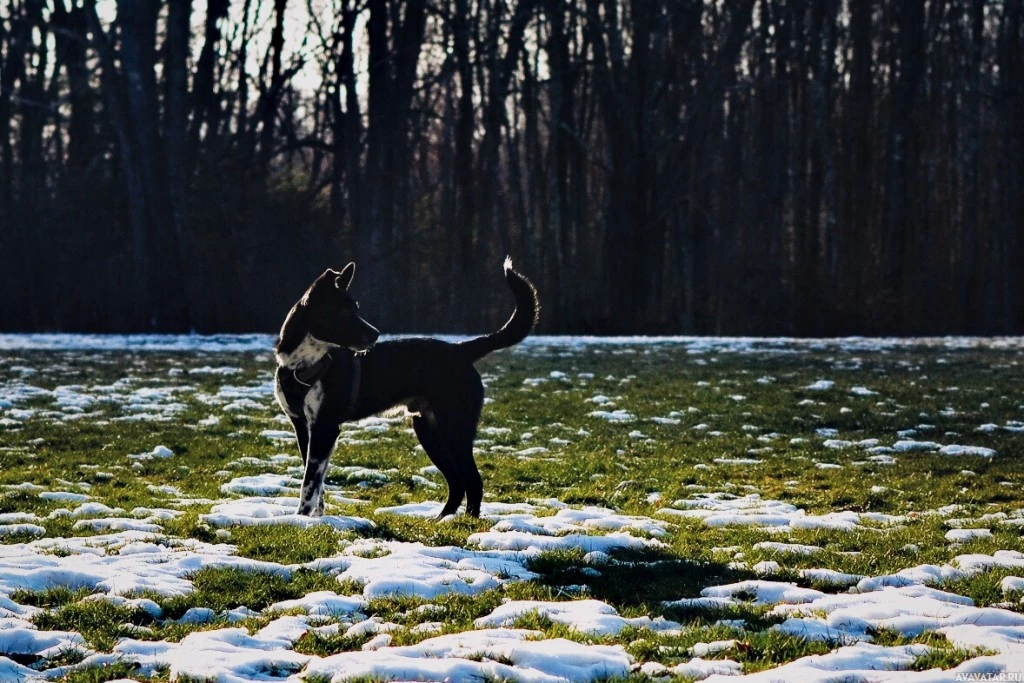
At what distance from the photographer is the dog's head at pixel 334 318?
23.2ft

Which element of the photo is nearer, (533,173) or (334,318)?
(334,318)

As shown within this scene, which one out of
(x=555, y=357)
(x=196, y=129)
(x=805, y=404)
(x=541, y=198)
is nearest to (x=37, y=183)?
(x=196, y=129)

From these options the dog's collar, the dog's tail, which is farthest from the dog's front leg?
the dog's tail

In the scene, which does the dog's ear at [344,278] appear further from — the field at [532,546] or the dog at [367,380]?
the field at [532,546]

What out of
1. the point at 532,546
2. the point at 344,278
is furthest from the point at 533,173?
the point at 532,546

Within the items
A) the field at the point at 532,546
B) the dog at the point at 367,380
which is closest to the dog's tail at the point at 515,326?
the dog at the point at 367,380

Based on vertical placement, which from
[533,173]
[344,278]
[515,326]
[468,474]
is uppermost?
[533,173]

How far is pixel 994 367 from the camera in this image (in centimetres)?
1805

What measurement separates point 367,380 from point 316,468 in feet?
2.05

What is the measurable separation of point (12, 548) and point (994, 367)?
15768 mm

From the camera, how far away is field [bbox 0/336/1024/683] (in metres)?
4.45

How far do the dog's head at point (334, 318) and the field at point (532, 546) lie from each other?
1089 mm

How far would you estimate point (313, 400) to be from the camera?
7125 mm

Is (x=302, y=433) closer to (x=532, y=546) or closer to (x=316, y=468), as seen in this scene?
(x=316, y=468)
